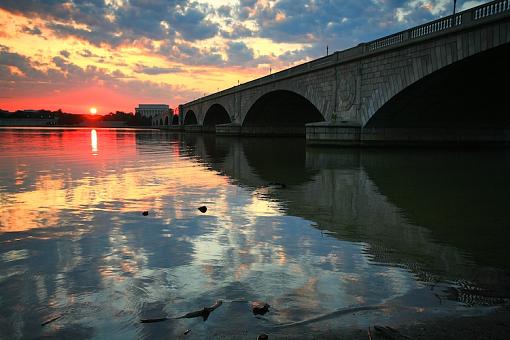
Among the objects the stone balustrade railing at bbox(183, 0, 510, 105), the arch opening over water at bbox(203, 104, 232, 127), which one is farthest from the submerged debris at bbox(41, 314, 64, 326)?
the arch opening over water at bbox(203, 104, 232, 127)

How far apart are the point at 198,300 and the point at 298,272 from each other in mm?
1347

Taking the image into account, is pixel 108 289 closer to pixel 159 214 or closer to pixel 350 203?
pixel 159 214

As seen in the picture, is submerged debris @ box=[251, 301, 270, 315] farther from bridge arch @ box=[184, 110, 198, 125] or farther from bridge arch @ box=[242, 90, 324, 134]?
bridge arch @ box=[184, 110, 198, 125]

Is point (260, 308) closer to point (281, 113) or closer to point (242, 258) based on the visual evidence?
point (242, 258)

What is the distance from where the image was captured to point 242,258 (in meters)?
5.46

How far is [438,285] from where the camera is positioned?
4.58m

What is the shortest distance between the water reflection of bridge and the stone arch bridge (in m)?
6.66

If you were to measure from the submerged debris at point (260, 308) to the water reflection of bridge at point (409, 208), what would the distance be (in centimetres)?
206

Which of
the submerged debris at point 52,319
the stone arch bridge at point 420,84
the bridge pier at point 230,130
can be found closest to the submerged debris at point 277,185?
the submerged debris at point 52,319

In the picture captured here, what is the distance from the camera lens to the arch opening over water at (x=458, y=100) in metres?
22.0

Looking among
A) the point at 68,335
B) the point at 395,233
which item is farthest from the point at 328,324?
the point at 395,233

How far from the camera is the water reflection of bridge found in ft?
18.4

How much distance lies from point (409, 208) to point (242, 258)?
512cm

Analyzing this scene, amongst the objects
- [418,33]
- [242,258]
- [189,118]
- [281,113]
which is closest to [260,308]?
[242,258]
